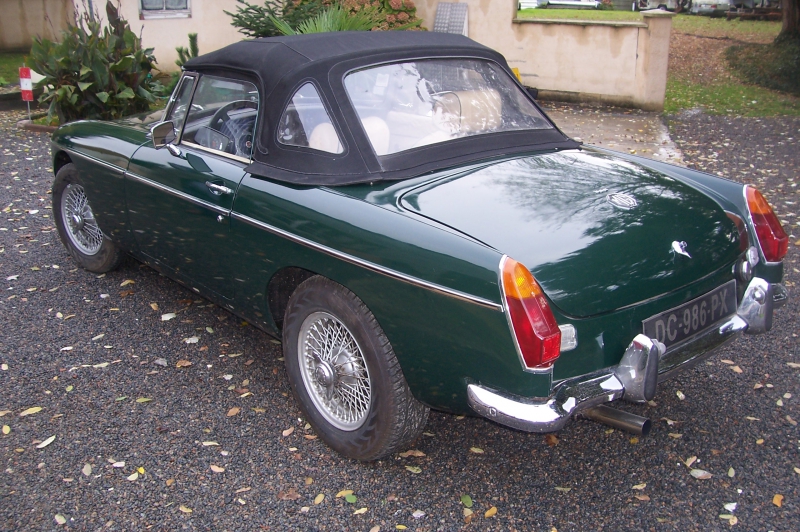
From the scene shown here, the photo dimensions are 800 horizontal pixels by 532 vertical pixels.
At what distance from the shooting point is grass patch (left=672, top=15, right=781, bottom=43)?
21.4m

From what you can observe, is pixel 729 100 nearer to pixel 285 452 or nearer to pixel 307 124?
pixel 307 124

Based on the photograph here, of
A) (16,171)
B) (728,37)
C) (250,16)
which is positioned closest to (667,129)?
(250,16)

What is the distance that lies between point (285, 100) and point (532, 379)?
184 centimetres

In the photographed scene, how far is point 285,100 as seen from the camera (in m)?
3.49

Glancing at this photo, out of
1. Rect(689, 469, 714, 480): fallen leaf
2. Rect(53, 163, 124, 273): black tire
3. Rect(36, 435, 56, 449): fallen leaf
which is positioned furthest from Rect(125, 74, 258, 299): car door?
Rect(689, 469, 714, 480): fallen leaf

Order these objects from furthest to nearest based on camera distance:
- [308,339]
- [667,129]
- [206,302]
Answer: [667,129] → [206,302] → [308,339]

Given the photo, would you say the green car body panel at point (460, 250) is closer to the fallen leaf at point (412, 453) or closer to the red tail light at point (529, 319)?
the red tail light at point (529, 319)

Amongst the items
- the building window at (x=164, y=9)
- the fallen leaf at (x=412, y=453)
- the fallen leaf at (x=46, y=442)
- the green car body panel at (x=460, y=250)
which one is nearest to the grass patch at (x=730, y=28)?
the building window at (x=164, y=9)

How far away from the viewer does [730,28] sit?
78.8ft

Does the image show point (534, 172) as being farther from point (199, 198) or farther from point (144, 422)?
point (144, 422)

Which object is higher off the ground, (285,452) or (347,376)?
(347,376)

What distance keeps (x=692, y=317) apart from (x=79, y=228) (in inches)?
169

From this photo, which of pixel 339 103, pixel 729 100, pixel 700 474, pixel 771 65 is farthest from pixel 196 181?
pixel 771 65

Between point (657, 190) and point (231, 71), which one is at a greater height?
point (231, 71)
